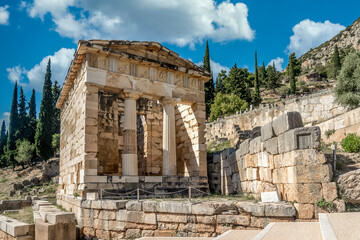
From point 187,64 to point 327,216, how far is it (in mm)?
11686

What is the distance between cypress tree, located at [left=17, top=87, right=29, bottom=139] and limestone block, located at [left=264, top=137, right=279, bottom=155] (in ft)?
171

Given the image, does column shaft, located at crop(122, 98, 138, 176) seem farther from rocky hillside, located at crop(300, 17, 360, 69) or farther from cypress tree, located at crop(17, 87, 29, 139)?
rocky hillside, located at crop(300, 17, 360, 69)

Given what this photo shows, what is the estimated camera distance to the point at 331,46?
89250 millimetres

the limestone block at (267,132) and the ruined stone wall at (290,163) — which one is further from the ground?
the limestone block at (267,132)

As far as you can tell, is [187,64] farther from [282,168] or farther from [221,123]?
[221,123]

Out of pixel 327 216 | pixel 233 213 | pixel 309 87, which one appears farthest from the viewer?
pixel 309 87

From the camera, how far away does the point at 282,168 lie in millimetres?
8234

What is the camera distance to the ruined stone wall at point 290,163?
720cm

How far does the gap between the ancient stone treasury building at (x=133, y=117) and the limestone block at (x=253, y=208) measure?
6185 mm

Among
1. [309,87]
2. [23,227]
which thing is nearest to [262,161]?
[23,227]

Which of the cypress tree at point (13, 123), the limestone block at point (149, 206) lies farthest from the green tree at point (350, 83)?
the cypress tree at point (13, 123)

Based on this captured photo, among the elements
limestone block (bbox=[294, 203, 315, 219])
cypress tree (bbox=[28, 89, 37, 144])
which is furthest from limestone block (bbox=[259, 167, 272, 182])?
cypress tree (bbox=[28, 89, 37, 144])

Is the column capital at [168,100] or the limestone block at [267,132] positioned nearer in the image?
the limestone block at [267,132]

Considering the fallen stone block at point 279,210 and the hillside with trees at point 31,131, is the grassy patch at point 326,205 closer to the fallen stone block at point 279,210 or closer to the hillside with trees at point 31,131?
the fallen stone block at point 279,210
